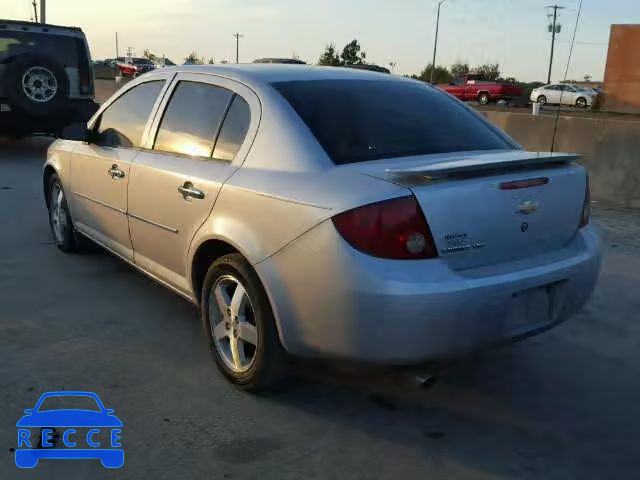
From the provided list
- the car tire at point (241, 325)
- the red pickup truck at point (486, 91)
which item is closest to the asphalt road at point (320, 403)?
the car tire at point (241, 325)

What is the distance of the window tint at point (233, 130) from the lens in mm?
3303

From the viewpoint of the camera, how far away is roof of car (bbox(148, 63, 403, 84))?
3482 mm

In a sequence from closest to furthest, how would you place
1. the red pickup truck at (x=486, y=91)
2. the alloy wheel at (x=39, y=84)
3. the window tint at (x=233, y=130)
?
the window tint at (x=233, y=130)
the alloy wheel at (x=39, y=84)
the red pickup truck at (x=486, y=91)

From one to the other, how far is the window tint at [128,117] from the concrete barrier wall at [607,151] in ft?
18.3

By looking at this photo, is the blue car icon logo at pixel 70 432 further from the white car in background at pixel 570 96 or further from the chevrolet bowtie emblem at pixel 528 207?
the white car in background at pixel 570 96

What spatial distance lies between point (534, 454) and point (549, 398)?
544mm

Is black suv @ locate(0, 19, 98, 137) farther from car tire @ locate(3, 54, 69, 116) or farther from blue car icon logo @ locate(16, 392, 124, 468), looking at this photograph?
blue car icon logo @ locate(16, 392, 124, 468)

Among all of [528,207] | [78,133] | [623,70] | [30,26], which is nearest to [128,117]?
[78,133]

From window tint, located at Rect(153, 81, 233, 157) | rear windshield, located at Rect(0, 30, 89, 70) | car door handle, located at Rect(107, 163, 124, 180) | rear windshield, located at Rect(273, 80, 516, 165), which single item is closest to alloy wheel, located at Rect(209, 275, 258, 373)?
window tint, located at Rect(153, 81, 233, 157)

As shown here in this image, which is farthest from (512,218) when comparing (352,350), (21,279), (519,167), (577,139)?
(577,139)

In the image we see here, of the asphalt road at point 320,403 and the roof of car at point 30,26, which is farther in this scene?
the roof of car at point 30,26

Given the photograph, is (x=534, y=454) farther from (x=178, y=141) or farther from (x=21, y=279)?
(x=21, y=279)

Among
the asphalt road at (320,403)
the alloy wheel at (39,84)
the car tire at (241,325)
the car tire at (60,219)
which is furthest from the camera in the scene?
the alloy wheel at (39,84)

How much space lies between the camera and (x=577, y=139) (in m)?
8.06
